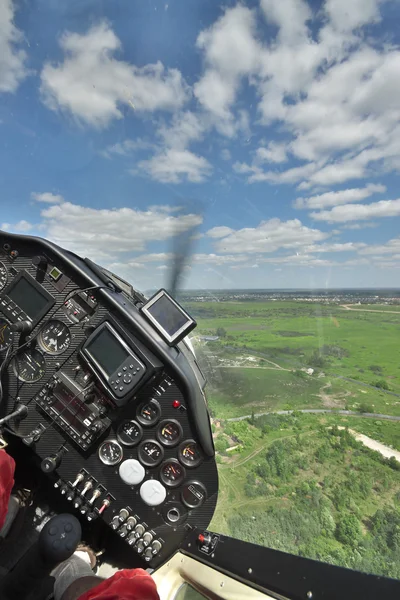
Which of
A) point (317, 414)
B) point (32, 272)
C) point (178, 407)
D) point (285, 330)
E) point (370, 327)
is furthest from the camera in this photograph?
point (285, 330)

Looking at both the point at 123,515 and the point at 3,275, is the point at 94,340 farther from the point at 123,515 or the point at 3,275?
the point at 123,515

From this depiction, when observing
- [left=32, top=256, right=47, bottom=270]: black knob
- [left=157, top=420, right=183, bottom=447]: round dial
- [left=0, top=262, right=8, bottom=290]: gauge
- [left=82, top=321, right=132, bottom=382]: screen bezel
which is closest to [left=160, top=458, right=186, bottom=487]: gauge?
[left=157, top=420, right=183, bottom=447]: round dial

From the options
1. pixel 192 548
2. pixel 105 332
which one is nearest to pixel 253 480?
pixel 192 548

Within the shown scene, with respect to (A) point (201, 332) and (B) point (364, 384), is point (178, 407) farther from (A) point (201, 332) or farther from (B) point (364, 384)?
(B) point (364, 384)

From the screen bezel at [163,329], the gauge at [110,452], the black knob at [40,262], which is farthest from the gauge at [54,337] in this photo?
Result: the gauge at [110,452]

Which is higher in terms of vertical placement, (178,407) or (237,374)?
(178,407)

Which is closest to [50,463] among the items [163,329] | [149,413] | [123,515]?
[123,515]

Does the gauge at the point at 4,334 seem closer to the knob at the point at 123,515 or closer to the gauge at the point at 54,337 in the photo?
the gauge at the point at 54,337

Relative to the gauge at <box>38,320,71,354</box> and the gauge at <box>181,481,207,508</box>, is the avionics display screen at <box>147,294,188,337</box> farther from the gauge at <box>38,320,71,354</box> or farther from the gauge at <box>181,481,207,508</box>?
the gauge at <box>181,481,207,508</box>
